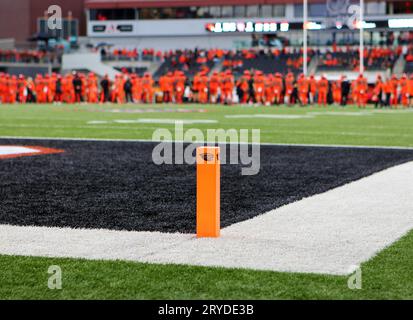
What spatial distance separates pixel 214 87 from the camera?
40.0m

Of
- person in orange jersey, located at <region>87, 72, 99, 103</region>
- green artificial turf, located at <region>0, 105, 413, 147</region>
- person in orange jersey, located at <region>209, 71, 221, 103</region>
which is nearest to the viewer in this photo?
green artificial turf, located at <region>0, 105, 413, 147</region>

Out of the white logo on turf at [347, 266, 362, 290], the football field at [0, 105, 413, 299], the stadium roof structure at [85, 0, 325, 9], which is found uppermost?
the stadium roof structure at [85, 0, 325, 9]

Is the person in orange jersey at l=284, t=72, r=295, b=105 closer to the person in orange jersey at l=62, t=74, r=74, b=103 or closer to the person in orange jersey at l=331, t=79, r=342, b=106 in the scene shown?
the person in orange jersey at l=331, t=79, r=342, b=106

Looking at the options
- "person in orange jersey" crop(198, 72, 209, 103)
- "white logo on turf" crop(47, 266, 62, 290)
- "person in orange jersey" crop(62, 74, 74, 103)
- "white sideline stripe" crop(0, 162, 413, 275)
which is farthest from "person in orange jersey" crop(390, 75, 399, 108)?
"white logo on turf" crop(47, 266, 62, 290)

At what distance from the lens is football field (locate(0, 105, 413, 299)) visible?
5.22 m

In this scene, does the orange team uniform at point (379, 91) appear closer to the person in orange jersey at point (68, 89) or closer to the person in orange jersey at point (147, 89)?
the person in orange jersey at point (147, 89)

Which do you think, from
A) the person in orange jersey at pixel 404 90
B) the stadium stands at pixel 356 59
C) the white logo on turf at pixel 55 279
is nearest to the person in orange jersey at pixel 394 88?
the person in orange jersey at pixel 404 90

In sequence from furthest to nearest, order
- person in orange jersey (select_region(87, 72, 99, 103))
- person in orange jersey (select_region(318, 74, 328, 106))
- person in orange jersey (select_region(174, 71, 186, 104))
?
1. person in orange jersey (select_region(87, 72, 99, 103))
2. person in orange jersey (select_region(174, 71, 186, 104))
3. person in orange jersey (select_region(318, 74, 328, 106))

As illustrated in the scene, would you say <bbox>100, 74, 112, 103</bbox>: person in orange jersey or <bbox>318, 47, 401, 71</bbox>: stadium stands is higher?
Result: <bbox>318, 47, 401, 71</bbox>: stadium stands

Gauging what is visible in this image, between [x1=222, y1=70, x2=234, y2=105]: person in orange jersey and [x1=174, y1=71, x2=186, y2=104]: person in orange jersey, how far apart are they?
203 cm

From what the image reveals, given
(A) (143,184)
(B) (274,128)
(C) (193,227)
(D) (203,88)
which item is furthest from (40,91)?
(C) (193,227)

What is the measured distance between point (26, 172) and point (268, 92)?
28001 mm

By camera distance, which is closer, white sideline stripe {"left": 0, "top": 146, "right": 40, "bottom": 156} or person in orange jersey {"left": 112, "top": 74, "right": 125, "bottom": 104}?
white sideline stripe {"left": 0, "top": 146, "right": 40, "bottom": 156}
